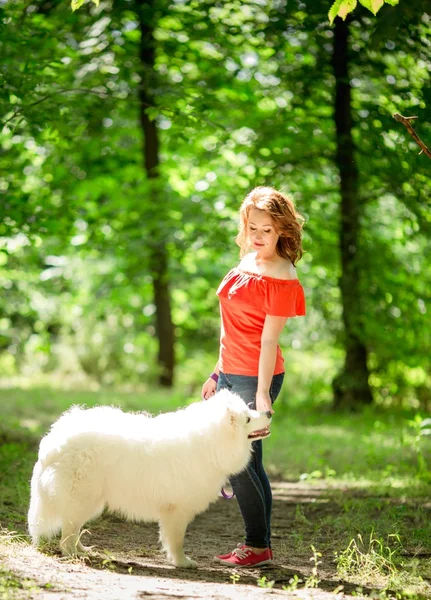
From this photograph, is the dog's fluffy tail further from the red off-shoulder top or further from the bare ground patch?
the red off-shoulder top

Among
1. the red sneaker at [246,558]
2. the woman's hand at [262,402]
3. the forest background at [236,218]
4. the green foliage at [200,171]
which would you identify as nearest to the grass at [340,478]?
the forest background at [236,218]

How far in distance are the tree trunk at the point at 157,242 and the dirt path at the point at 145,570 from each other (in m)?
6.53

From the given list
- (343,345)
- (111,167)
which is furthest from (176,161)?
→ (343,345)

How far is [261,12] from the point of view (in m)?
9.70

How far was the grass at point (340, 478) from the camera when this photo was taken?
13.8ft

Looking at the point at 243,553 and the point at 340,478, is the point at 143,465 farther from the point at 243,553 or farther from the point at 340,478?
the point at 340,478

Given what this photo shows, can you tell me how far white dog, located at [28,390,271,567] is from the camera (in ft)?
13.2

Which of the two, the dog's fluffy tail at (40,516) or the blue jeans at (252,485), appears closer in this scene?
the dog's fluffy tail at (40,516)

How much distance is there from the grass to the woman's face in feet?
5.64

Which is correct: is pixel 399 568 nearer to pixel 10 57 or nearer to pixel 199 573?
pixel 199 573

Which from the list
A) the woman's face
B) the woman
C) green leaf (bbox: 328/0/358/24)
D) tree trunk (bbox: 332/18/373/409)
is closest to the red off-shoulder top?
the woman

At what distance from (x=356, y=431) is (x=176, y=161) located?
753 centimetres

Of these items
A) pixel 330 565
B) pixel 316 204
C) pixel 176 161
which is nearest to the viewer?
pixel 330 565

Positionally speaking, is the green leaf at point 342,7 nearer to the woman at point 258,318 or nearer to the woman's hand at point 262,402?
the woman at point 258,318
